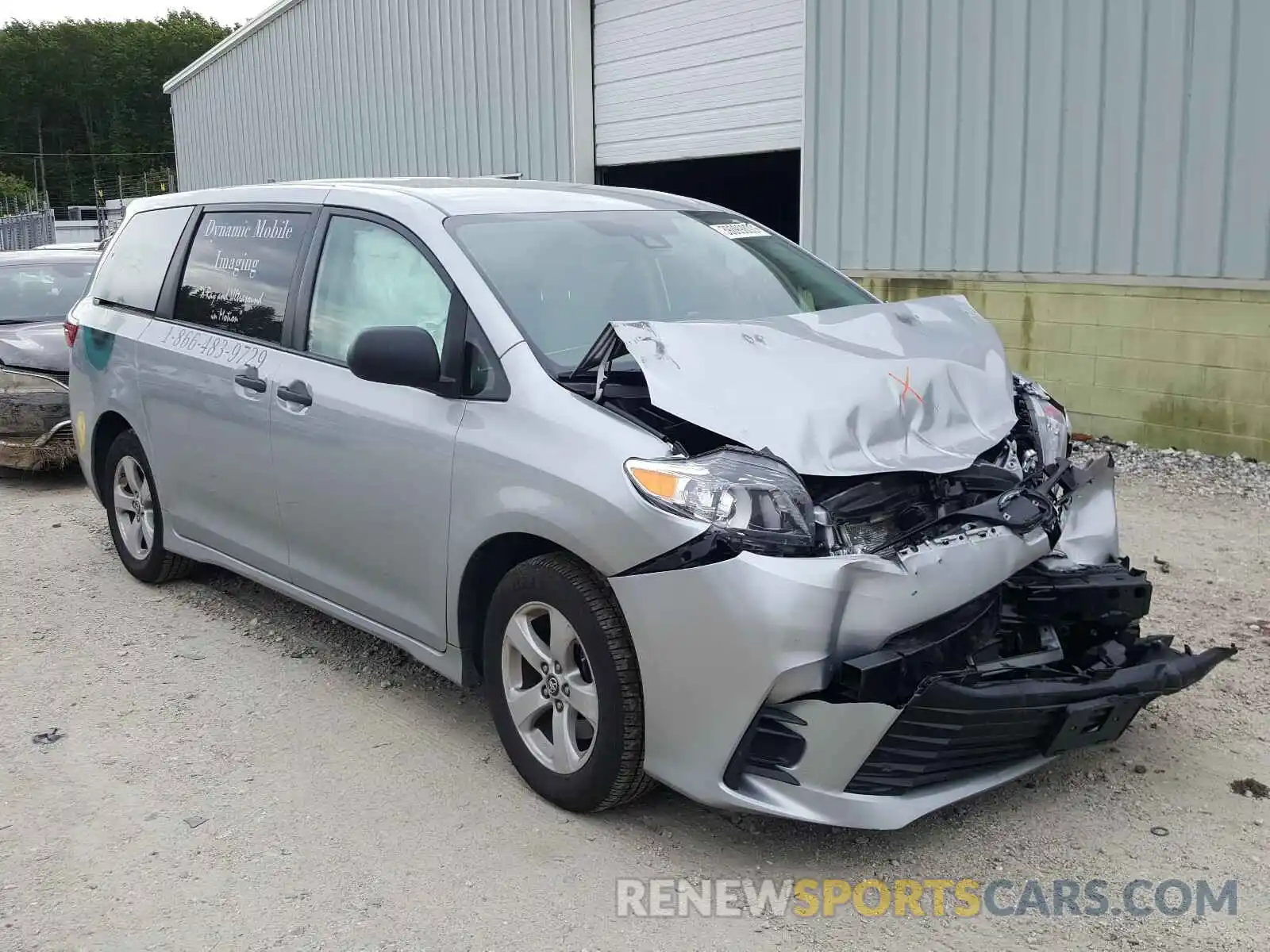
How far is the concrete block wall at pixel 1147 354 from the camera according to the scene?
7652 millimetres

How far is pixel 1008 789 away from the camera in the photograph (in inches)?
140

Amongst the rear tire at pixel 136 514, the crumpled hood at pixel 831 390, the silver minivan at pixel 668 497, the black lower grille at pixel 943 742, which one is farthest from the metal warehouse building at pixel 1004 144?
the rear tire at pixel 136 514

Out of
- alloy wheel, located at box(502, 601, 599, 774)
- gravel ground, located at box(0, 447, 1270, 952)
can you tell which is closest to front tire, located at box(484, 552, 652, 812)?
alloy wheel, located at box(502, 601, 599, 774)

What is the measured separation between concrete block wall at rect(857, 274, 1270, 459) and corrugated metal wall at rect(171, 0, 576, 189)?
20.3ft

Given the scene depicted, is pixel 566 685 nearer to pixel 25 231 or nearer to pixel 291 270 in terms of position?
pixel 291 270

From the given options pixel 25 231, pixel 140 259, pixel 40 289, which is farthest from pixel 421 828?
pixel 25 231

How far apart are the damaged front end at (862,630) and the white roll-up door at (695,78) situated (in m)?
8.06

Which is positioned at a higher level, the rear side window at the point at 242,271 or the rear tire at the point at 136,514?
the rear side window at the point at 242,271

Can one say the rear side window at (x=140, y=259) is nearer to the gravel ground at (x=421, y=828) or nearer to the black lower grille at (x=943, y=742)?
the gravel ground at (x=421, y=828)

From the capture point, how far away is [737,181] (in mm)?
14953

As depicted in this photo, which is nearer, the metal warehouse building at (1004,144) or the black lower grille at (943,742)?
the black lower grille at (943,742)

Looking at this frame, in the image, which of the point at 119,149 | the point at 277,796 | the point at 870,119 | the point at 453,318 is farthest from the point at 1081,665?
the point at 119,149

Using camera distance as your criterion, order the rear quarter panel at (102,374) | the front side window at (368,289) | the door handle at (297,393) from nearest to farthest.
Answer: the front side window at (368,289)
the door handle at (297,393)
the rear quarter panel at (102,374)

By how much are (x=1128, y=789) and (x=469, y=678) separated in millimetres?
2056
